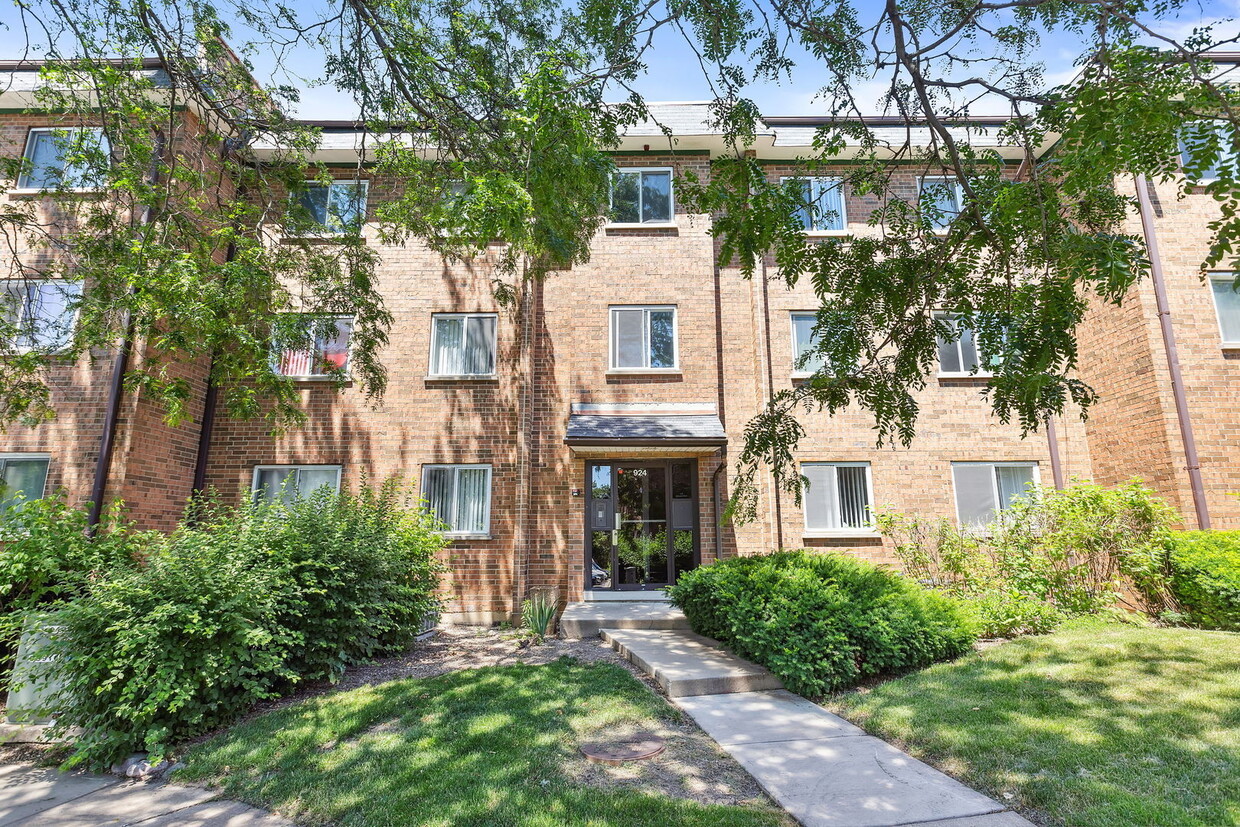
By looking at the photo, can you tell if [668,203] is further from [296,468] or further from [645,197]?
[296,468]

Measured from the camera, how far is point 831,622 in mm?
5906

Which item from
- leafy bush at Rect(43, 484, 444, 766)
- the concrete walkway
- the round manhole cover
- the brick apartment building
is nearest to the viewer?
the concrete walkway

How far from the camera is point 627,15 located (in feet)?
17.4

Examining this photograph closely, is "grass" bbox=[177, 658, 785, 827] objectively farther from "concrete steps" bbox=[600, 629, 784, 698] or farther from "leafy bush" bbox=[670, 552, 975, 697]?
"leafy bush" bbox=[670, 552, 975, 697]

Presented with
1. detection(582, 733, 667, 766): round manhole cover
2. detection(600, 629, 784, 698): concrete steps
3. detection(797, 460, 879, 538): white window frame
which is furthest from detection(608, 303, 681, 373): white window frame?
detection(582, 733, 667, 766): round manhole cover

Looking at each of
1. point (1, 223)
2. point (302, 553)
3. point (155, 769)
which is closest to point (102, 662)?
point (155, 769)

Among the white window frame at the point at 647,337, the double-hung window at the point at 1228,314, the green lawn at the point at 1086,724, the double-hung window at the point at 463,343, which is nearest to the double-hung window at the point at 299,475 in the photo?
the double-hung window at the point at 463,343

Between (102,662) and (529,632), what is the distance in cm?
554

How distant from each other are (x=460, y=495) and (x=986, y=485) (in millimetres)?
9848

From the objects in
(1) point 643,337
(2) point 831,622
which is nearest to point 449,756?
(2) point 831,622

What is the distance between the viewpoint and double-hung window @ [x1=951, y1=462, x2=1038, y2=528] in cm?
1127

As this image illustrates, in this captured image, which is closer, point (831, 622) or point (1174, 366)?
point (831, 622)

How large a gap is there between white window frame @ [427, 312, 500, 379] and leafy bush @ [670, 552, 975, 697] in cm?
631

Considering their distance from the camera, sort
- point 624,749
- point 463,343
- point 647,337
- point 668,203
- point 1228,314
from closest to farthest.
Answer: point 624,749 < point 1228,314 < point 647,337 < point 463,343 < point 668,203
